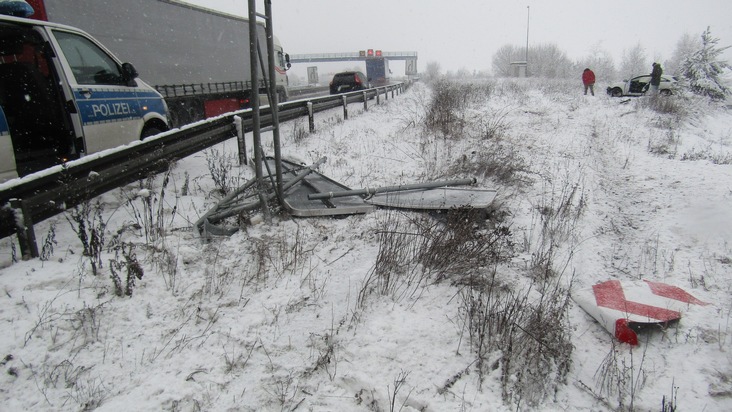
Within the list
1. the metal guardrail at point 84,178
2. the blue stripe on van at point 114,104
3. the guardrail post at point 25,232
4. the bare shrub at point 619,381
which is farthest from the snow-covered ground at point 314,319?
the blue stripe on van at point 114,104

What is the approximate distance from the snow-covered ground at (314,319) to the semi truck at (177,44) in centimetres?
678

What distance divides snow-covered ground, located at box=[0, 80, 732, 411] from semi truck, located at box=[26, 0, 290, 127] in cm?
678

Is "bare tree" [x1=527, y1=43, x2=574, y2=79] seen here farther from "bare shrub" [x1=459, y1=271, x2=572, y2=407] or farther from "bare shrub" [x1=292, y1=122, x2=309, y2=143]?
"bare shrub" [x1=459, y1=271, x2=572, y2=407]

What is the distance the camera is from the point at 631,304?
296cm

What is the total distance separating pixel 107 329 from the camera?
102 inches

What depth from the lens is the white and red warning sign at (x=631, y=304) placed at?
273 centimetres

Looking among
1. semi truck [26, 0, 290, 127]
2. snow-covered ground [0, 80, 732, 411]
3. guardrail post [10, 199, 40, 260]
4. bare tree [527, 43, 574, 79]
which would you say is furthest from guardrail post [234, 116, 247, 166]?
bare tree [527, 43, 574, 79]

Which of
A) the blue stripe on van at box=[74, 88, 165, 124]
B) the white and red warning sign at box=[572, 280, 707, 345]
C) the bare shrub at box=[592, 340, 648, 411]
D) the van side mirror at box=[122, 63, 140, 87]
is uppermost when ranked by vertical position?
the van side mirror at box=[122, 63, 140, 87]

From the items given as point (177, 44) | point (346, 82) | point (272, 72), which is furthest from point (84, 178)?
point (346, 82)

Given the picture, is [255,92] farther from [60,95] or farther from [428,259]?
[428,259]

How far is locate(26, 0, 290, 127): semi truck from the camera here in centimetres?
909

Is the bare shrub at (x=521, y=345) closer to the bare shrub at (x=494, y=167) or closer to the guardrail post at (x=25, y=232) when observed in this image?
the bare shrub at (x=494, y=167)

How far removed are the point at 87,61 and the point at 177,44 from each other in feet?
26.1

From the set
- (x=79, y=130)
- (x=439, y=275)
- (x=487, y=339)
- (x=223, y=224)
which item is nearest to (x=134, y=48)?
(x=79, y=130)
